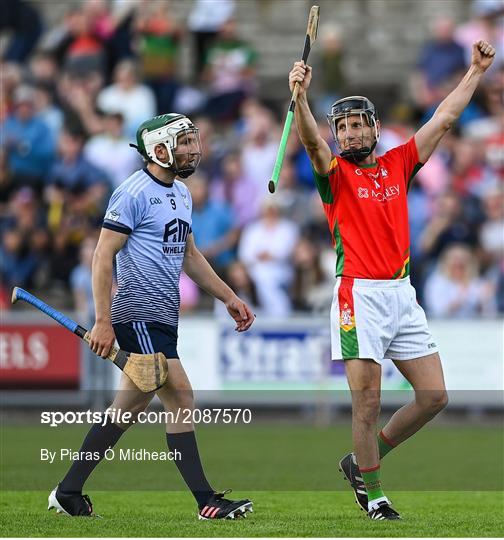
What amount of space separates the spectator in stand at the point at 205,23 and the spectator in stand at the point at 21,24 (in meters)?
2.42

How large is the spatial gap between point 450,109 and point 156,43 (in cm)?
1276

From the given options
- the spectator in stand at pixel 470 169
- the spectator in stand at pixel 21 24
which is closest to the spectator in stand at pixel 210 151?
the spectator in stand at pixel 470 169

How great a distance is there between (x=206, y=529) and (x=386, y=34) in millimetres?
16954

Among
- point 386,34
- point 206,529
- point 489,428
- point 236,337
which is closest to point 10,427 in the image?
point 236,337

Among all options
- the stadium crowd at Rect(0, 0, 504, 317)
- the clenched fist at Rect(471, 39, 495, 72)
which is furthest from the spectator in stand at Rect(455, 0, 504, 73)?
the clenched fist at Rect(471, 39, 495, 72)

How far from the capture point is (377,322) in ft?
29.8

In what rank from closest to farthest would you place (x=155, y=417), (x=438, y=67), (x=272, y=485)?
(x=272, y=485)
(x=155, y=417)
(x=438, y=67)

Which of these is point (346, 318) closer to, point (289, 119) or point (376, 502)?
point (376, 502)

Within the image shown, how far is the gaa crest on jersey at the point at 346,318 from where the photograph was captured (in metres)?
9.11

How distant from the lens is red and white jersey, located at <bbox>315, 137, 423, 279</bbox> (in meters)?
9.12

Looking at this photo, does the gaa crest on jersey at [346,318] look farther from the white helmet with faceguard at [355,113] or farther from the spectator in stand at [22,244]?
the spectator in stand at [22,244]

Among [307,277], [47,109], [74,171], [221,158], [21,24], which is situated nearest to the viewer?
[307,277]

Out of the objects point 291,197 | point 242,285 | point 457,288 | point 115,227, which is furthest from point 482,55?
point 291,197

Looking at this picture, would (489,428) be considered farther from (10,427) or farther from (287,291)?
(10,427)
